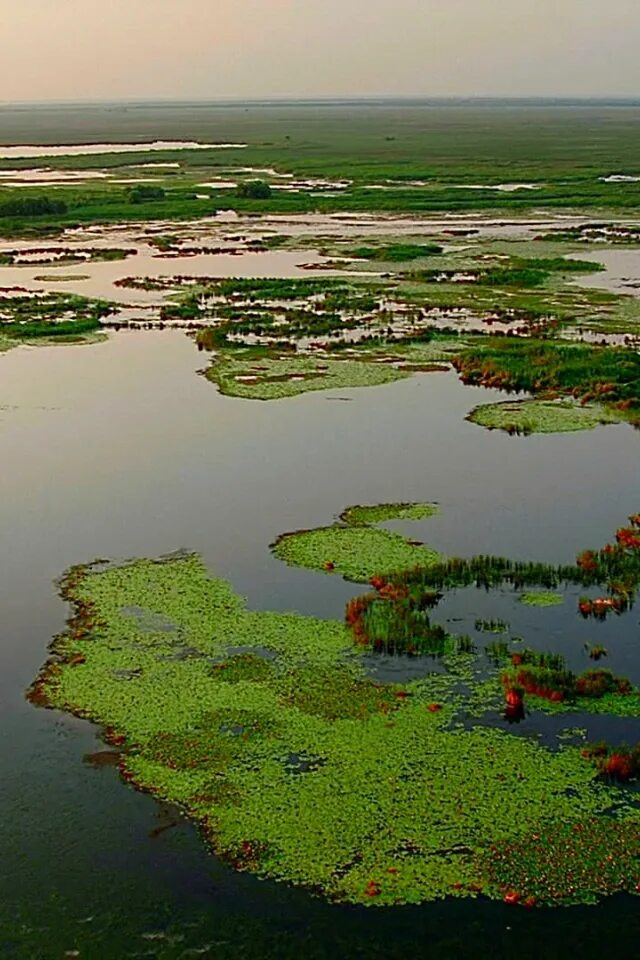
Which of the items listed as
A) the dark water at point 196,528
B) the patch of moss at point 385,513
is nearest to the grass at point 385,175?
the dark water at point 196,528

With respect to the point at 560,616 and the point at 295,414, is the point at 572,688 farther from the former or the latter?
the point at 295,414

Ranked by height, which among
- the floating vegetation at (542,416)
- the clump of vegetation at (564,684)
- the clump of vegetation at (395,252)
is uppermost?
the clump of vegetation at (395,252)

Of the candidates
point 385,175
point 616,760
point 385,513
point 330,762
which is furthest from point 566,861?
point 385,175

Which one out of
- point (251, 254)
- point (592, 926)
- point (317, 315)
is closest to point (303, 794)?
point (592, 926)

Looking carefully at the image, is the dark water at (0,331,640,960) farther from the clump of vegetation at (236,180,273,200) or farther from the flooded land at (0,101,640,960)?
the clump of vegetation at (236,180,273,200)

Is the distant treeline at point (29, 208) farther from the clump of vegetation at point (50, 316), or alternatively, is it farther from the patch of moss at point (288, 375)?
the patch of moss at point (288, 375)

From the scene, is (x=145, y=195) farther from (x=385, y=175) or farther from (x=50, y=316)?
(x=50, y=316)
